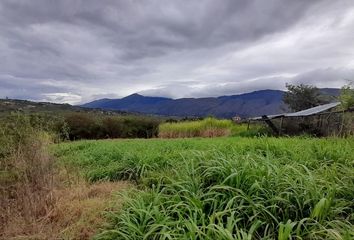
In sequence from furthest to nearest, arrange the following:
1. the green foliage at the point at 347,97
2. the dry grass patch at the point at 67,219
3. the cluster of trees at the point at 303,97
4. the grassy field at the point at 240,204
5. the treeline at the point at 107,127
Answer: the cluster of trees at the point at 303,97, the treeline at the point at 107,127, the green foliage at the point at 347,97, the dry grass patch at the point at 67,219, the grassy field at the point at 240,204

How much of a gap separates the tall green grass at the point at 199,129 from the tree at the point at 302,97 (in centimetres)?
1799

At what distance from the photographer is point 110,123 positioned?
18.8 m

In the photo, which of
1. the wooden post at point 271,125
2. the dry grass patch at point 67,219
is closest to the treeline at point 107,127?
the wooden post at point 271,125

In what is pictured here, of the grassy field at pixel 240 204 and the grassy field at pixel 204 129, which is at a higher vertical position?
the grassy field at pixel 240 204

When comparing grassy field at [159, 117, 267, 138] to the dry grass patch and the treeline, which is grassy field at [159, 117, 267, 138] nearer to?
the treeline

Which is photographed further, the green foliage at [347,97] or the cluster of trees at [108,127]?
the cluster of trees at [108,127]

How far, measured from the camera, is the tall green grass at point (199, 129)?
16609 mm

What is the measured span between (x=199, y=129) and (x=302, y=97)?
2050cm

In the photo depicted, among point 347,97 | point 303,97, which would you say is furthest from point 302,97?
point 347,97

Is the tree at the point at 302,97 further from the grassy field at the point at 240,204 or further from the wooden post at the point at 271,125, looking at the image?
the grassy field at the point at 240,204

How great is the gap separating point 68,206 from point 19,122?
1.80m

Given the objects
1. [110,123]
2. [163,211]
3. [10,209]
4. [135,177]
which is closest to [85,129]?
[110,123]

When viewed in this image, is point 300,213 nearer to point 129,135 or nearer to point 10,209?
point 10,209

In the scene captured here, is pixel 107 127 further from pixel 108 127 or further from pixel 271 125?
pixel 271 125
